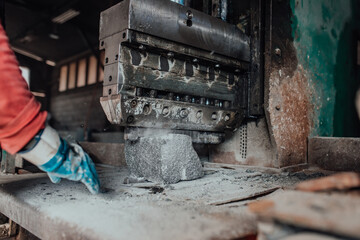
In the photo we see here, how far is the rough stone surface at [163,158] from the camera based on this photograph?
1.78 meters

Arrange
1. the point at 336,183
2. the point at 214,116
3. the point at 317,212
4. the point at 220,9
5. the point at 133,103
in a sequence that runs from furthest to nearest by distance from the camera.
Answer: the point at 220,9, the point at 214,116, the point at 133,103, the point at 336,183, the point at 317,212

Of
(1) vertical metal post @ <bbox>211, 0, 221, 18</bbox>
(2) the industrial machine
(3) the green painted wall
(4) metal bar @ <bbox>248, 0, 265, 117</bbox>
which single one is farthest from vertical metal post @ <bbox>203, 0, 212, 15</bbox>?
(3) the green painted wall

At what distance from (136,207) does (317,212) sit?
779 millimetres

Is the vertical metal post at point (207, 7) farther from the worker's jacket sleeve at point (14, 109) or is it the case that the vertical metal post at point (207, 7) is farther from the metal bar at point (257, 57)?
the worker's jacket sleeve at point (14, 109)

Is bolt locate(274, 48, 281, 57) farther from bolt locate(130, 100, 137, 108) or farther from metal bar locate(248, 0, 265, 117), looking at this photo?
bolt locate(130, 100, 137, 108)

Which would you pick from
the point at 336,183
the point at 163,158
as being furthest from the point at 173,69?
the point at 336,183

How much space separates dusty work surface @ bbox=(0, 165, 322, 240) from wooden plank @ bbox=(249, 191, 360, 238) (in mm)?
243

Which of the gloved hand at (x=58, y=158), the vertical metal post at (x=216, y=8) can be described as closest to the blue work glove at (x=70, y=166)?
the gloved hand at (x=58, y=158)

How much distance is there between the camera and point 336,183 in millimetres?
748

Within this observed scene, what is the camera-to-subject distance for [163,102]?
1.85 meters

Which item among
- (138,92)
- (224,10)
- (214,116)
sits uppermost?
(224,10)

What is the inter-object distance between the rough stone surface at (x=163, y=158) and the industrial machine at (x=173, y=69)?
0.12 m

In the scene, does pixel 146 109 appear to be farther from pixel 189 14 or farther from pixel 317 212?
pixel 317 212

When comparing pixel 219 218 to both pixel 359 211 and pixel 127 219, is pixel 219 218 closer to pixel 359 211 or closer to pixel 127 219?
pixel 127 219
